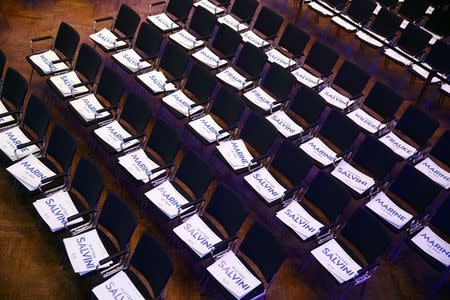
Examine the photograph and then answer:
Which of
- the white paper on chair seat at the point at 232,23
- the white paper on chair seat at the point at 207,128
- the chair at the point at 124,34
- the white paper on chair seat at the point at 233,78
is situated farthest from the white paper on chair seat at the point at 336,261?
the chair at the point at 124,34

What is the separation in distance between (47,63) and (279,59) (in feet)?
10.8

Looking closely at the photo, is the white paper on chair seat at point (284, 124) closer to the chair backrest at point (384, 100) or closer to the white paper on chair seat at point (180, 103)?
the white paper on chair seat at point (180, 103)

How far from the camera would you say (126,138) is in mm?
5797

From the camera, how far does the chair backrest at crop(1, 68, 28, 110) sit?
5.97m

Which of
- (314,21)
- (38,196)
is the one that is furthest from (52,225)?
(314,21)

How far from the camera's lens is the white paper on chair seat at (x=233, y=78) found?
6.82 metres

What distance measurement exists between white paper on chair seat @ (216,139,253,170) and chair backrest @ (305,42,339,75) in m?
1.99

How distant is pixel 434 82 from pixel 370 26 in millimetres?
1667

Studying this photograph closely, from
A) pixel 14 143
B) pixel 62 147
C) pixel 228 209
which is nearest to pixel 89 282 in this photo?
pixel 62 147

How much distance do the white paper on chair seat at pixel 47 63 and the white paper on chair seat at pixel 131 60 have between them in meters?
0.75

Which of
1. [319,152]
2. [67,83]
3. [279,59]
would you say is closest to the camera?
[319,152]

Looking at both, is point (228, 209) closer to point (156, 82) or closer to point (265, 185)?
point (265, 185)

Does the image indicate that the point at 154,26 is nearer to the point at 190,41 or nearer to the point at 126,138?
the point at 190,41

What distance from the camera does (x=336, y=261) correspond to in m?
5.05
